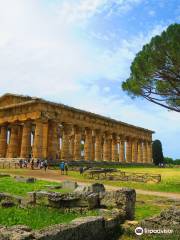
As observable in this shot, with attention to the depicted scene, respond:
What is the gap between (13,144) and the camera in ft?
179

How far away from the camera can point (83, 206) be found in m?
11.4

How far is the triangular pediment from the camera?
5255cm

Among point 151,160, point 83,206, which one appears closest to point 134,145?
point 151,160

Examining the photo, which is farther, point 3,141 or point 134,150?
point 134,150

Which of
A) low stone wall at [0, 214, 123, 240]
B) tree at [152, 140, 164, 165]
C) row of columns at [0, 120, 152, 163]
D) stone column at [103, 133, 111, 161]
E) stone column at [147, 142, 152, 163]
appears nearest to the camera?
low stone wall at [0, 214, 123, 240]

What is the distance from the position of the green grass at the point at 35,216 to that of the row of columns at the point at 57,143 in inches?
1479

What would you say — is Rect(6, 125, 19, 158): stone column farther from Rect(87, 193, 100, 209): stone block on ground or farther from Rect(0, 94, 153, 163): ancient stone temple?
Rect(87, 193, 100, 209): stone block on ground

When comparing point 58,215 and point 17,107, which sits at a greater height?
point 17,107

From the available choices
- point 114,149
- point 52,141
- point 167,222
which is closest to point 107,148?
point 114,149

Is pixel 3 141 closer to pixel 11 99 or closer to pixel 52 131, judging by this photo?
pixel 11 99

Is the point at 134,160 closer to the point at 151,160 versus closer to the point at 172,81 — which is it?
the point at 151,160

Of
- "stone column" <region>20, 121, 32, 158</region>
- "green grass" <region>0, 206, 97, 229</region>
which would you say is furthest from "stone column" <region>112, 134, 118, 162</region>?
"green grass" <region>0, 206, 97, 229</region>

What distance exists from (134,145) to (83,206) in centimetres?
6297

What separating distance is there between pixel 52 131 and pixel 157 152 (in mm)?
41990
